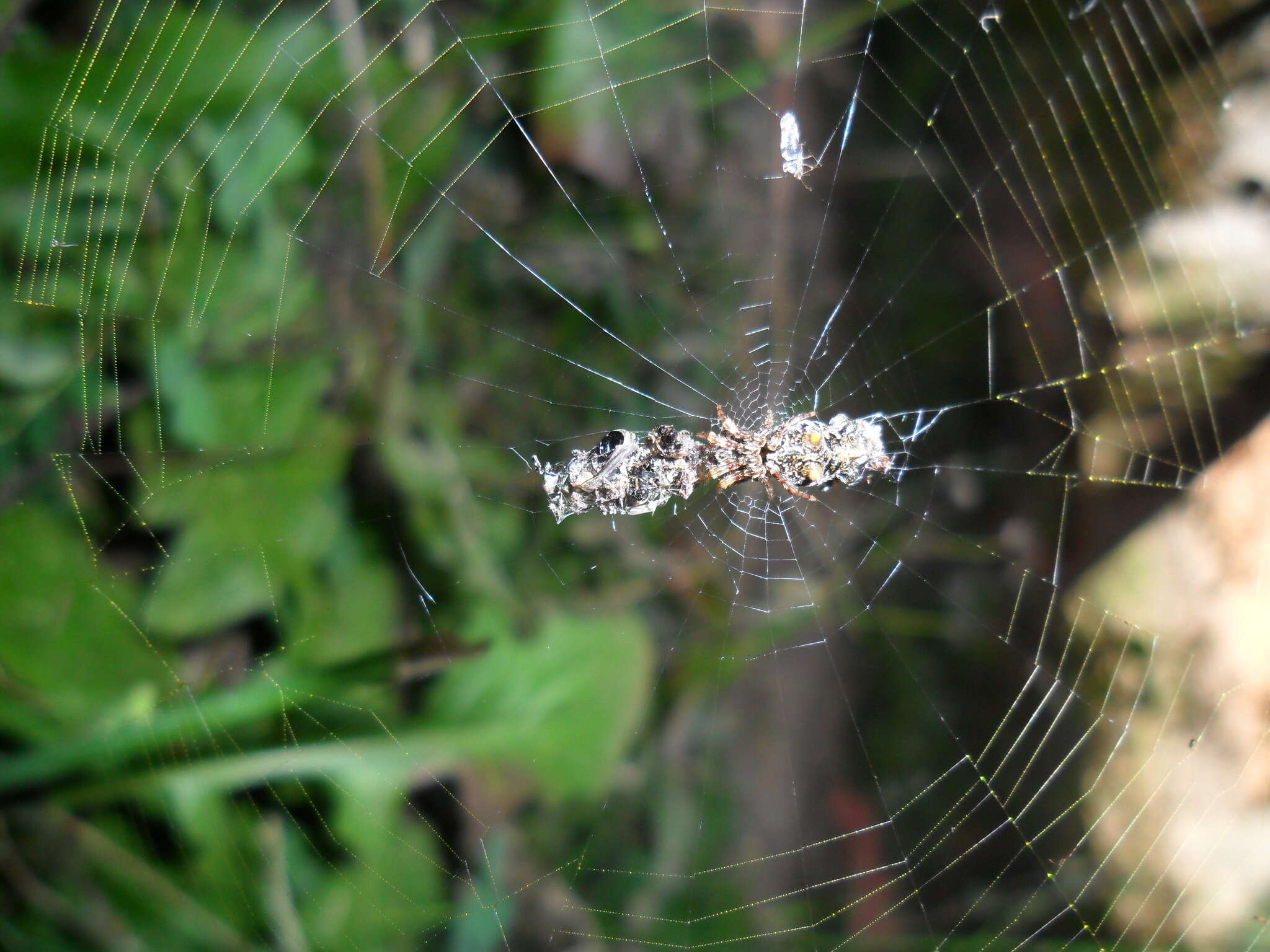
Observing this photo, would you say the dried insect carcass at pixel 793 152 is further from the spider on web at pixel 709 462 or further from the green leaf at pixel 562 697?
the green leaf at pixel 562 697

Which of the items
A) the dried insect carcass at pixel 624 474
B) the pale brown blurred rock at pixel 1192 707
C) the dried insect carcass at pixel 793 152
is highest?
the dried insect carcass at pixel 793 152

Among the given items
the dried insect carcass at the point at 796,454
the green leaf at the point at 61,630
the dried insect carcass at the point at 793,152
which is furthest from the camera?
the dried insect carcass at the point at 793,152

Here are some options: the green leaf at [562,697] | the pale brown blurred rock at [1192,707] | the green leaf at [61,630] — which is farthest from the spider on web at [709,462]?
the pale brown blurred rock at [1192,707]

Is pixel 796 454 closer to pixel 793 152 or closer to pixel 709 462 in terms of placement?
pixel 709 462

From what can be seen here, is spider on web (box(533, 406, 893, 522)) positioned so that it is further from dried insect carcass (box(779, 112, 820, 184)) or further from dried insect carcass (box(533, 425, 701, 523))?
dried insect carcass (box(779, 112, 820, 184))

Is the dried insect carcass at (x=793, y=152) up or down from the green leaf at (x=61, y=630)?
up

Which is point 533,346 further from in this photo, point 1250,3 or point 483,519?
point 1250,3
